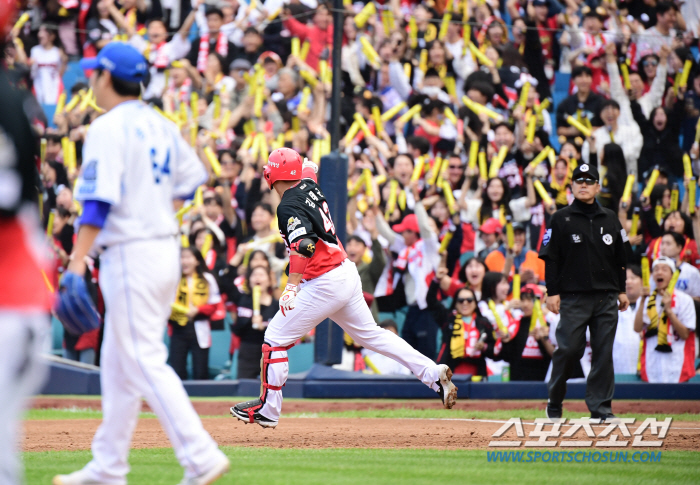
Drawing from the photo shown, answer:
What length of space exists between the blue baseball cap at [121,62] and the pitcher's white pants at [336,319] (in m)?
3.08

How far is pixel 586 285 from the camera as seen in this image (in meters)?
8.16

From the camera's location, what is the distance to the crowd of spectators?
11219 mm

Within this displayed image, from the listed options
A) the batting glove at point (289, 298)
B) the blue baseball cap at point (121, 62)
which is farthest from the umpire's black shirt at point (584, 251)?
the blue baseball cap at point (121, 62)

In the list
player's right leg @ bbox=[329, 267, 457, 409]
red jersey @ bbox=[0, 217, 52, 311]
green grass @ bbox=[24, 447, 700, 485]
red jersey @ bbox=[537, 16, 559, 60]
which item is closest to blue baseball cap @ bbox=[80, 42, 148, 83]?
red jersey @ bbox=[0, 217, 52, 311]

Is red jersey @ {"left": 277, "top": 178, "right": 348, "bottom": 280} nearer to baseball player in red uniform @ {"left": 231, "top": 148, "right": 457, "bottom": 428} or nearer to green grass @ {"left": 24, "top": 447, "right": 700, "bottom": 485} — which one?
baseball player in red uniform @ {"left": 231, "top": 148, "right": 457, "bottom": 428}

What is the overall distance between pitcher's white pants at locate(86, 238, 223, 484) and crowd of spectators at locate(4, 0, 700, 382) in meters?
6.90

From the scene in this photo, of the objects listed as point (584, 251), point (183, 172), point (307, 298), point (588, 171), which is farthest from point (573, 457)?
point (183, 172)

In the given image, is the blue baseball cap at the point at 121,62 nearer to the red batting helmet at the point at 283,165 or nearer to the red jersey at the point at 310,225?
the red jersey at the point at 310,225

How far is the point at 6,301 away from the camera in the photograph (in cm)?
312

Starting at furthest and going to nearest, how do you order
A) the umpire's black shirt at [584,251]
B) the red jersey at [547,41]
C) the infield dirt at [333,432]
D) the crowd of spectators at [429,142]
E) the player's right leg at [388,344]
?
the red jersey at [547,41] < the crowd of spectators at [429,142] < the umpire's black shirt at [584,251] < the player's right leg at [388,344] < the infield dirt at [333,432]

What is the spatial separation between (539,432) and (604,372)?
113cm

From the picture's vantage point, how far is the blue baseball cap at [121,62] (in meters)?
4.46

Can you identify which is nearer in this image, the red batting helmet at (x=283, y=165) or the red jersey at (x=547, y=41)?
the red batting helmet at (x=283, y=165)

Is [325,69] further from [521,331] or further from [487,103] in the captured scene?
[521,331]
